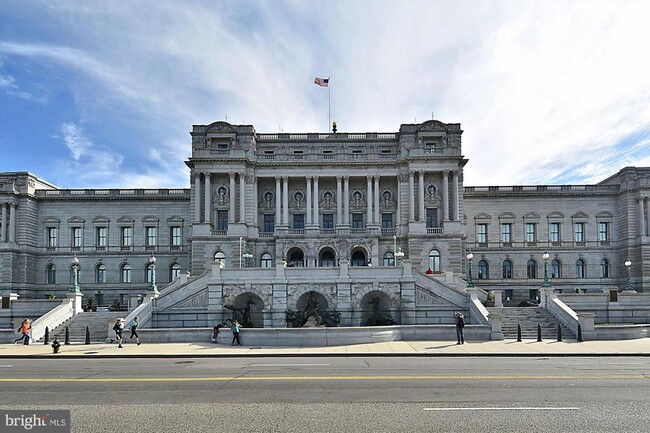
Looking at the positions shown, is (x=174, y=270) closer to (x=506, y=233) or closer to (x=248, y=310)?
(x=248, y=310)

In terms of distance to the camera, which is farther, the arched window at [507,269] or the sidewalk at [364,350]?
the arched window at [507,269]

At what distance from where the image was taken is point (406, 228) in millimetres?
63656

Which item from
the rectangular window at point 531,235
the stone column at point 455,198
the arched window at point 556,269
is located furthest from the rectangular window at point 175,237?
the arched window at point 556,269

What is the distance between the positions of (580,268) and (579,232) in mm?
4866

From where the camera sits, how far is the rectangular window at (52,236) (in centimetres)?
6988

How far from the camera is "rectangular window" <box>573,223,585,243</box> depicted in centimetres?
Result: 6906

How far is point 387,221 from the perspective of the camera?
66.1m

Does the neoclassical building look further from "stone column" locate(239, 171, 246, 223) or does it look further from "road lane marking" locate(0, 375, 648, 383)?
"road lane marking" locate(0, 375, 648, 383)

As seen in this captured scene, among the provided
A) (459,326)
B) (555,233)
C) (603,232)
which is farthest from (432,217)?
(459,326)

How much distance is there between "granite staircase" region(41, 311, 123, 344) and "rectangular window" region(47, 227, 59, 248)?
35.3m

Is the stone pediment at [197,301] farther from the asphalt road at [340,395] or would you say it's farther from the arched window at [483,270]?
the arched window at [483,270]

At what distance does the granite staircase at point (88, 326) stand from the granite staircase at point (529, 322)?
86.8 ft

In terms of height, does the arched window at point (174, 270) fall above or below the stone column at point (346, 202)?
below

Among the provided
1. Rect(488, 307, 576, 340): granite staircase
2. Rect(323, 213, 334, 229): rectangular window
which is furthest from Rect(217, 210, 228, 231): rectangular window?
Rect(488, 307, 576, 340): granite staircase
